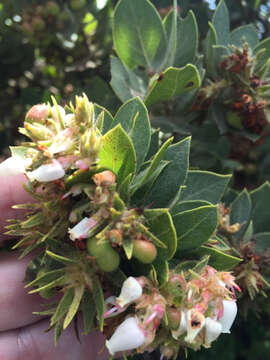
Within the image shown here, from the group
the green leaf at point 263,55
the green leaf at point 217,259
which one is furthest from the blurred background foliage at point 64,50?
the green leaf at point 217,259

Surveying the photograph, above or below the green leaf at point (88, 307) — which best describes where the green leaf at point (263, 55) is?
above

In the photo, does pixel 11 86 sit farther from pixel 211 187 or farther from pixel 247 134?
pixel 211 187

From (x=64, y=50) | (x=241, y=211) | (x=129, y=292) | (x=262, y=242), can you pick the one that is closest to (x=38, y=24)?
(x=64, y=50)

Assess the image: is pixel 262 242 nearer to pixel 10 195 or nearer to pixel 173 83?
pixel 173 83

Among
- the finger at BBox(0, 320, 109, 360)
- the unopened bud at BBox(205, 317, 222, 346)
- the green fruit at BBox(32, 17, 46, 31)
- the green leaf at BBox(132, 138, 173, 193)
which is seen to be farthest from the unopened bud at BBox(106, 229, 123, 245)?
the green fruit at BBox(32, 17, 46, 31)

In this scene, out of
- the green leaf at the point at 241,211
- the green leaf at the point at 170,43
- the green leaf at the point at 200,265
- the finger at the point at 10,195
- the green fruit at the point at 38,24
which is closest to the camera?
the green leaf at the point at 200,265

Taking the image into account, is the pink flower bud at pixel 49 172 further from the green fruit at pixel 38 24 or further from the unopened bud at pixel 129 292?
the green fruit at pixel 38 24

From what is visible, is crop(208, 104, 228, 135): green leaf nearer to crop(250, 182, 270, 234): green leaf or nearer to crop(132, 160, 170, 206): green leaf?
crop(250, 182, 270, 234): green leaf
